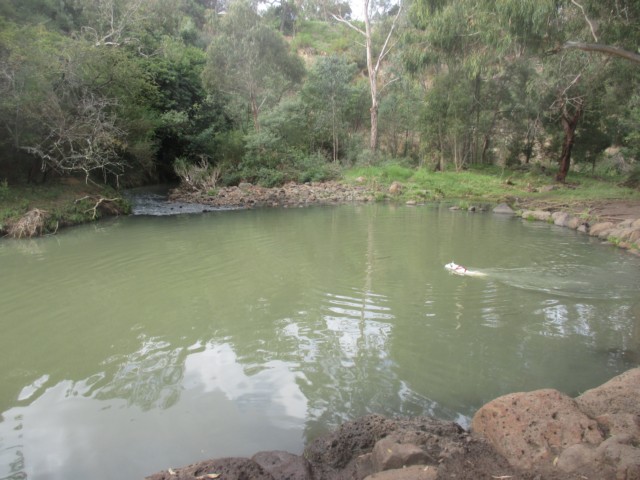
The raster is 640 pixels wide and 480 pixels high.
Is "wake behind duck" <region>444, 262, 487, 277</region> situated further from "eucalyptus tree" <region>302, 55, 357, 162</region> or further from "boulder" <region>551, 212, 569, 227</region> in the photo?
"eucalyptus tree" <region>302, 55, 357, 162</region>

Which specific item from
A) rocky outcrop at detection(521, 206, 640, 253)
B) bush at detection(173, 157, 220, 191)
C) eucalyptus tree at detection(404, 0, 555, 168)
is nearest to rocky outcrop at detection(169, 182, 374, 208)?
bush at detection(173, 157, 220, 191)

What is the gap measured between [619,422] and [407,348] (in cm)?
233

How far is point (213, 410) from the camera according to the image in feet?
13.5

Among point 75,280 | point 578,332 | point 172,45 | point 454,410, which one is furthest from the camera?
point 172,45

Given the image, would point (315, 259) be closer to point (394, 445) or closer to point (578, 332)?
point (578, 332)

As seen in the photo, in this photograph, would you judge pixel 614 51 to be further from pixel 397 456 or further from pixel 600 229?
pixel 397 456

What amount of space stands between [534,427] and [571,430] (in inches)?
8.9

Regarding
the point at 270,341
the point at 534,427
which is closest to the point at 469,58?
the point at 270,341

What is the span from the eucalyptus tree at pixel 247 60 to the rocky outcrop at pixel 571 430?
21.9 metres

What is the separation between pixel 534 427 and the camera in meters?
3.15

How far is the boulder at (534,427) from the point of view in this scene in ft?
9.82

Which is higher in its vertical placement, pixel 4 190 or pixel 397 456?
pixel 4 190

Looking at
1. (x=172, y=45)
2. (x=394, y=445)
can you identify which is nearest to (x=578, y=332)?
(x=394, y=445)

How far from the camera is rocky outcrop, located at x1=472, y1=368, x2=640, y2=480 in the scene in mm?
2639
